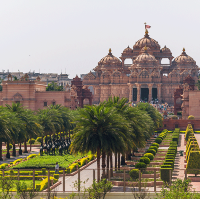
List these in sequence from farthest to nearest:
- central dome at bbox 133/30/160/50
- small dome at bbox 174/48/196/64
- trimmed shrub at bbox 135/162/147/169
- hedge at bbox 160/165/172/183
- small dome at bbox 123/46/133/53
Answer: small dome at bbox 123/46/133/53, central dome at bbox 133/30/160/50, small dome at bbox 174/48/196/64, trimmed shrub at bbox 135/162/147/169, hedge at bbox 160/165/172/183

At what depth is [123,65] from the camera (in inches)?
7707

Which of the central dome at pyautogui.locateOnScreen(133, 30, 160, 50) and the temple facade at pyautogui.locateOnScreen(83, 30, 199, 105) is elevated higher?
the central dome at pyautogui.locateOnScreen(133, 30, 160, 50)

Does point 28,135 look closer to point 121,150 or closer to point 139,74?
point 121,150

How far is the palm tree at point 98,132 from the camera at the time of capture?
38.2 metres

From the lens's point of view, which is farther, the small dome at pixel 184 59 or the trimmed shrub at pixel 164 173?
the small dome at pixel 184 59

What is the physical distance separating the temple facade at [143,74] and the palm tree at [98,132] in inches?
5370

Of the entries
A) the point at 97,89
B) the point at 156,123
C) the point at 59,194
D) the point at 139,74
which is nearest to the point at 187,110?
the point at 156,123

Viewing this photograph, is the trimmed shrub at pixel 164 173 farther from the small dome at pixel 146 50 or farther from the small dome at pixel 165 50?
the small dome at pixel 165 50

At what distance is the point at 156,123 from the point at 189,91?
32.1 m

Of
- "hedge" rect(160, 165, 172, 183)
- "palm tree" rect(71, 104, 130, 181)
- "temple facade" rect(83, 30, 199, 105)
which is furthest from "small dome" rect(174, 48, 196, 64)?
"hedge" rect(160, 165, 172, 183)

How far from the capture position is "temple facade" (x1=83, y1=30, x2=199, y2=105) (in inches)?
6959

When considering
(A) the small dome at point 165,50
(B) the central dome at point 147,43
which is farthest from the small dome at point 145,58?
(A) the small dome at point 165,50

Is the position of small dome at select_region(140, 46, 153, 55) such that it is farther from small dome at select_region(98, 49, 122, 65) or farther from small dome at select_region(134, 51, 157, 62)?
small dome at select_region(98, 49, 122, 65)

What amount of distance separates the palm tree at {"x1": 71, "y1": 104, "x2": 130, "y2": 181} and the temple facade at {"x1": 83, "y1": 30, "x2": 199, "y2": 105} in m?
136
